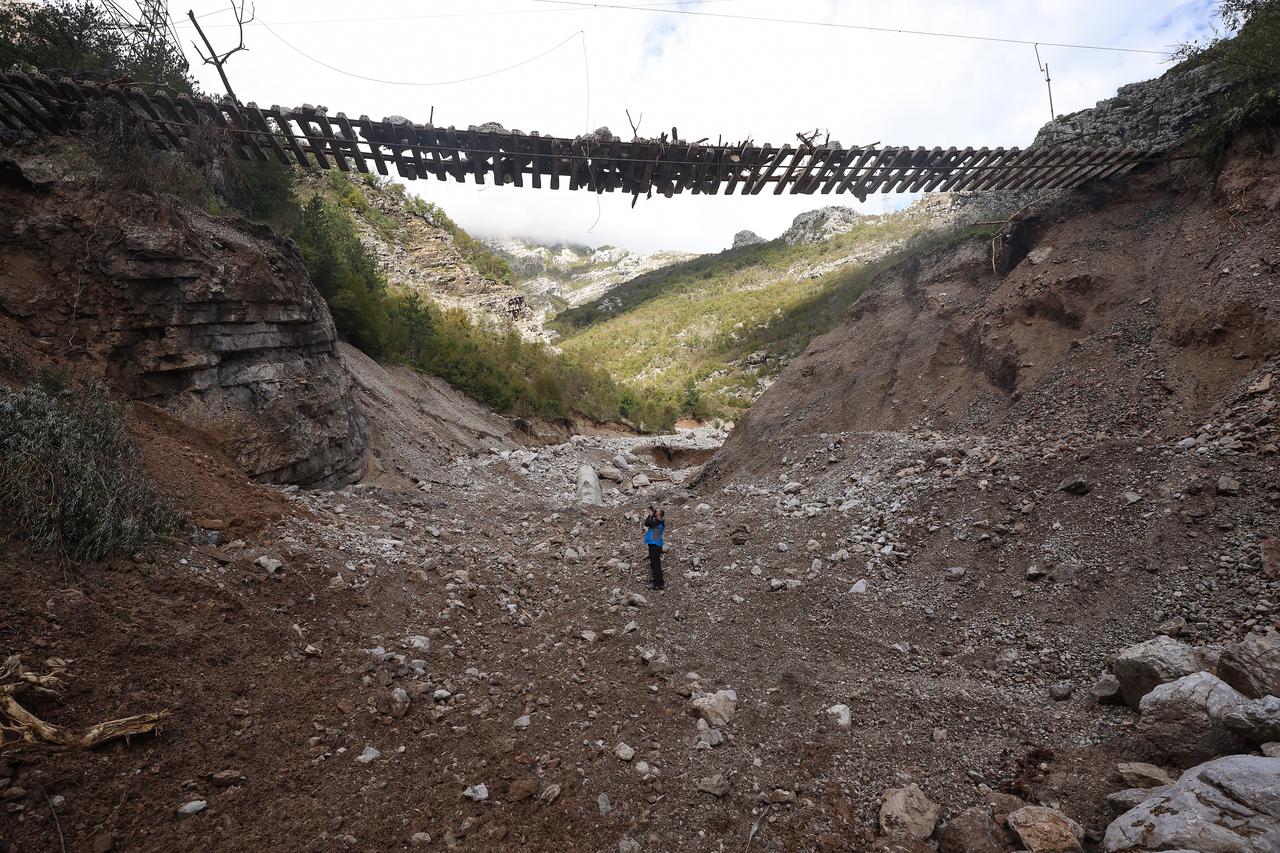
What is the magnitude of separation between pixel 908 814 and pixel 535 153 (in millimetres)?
9296

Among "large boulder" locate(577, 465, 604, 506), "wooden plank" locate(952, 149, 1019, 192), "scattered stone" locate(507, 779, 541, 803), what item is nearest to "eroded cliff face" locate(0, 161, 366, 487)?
"large boulder" locate(577, 465, 604, 506)

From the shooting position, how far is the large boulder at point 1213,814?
2172 millimetres

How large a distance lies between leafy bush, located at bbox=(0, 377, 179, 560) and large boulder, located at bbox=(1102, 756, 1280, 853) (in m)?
6.94

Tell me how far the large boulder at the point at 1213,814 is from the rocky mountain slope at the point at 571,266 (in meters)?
88.0

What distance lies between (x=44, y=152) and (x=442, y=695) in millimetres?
9593

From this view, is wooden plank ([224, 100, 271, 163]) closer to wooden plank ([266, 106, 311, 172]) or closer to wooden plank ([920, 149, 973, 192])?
wooden plank ([266, 106, 311, 172])

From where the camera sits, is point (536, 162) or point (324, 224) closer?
point (536, 162)

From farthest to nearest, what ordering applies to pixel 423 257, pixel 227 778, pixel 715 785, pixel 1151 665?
pixel 423 257 → pixel 715 785 → pixel 1151 665 → pixel 227 778

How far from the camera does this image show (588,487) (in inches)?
495

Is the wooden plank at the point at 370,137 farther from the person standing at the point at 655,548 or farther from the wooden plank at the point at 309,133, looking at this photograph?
the person standing at the point at 655,548

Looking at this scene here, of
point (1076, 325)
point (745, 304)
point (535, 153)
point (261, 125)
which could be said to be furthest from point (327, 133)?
point (745, 304)

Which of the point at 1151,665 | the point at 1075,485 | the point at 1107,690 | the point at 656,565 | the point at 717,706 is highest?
the point at 1075,485

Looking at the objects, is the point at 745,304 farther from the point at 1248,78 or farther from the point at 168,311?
the point at 168,311

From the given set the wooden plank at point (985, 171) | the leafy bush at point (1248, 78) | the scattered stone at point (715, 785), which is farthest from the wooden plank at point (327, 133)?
the leafy bush at point (1248, 78)
